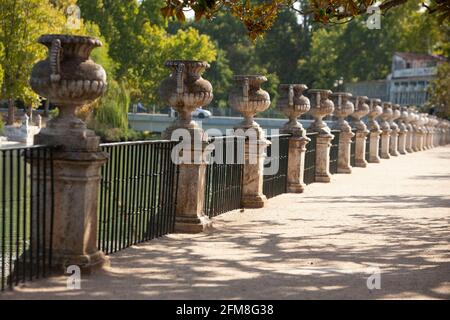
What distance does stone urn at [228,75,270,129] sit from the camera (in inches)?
511

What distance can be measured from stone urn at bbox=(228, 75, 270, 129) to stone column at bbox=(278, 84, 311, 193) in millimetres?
2514

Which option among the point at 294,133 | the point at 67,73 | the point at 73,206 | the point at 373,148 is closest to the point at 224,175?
the point at 294,133

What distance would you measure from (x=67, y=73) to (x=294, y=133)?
8.70 metres

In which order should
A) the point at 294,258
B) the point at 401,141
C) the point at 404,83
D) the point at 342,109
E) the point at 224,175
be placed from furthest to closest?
the point at 404,83
the point at 401,141
the point at 342,109
the point at 224,175
the point at 294,258

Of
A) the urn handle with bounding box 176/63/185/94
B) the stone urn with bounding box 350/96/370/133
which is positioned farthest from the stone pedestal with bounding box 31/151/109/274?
the stone urn with bounding box 350/96/370/133

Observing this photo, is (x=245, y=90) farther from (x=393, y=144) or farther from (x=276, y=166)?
(x=393, y=144)

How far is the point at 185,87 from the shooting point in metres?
10.2

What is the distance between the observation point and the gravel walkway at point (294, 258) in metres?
7.04

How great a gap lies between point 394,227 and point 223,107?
6642 cm

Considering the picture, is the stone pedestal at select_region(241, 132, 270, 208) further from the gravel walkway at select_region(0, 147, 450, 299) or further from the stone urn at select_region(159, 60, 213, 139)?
the stone urn at select_region(159, 60, 213, 139)

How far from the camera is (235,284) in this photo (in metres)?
7.34
